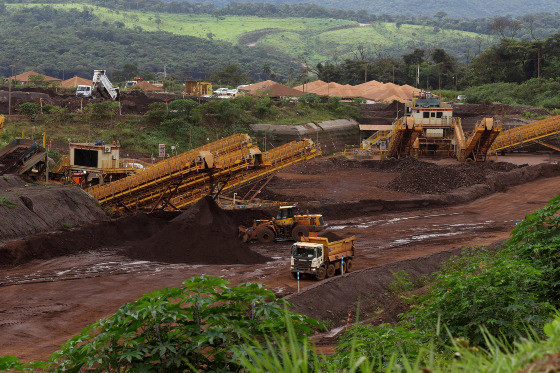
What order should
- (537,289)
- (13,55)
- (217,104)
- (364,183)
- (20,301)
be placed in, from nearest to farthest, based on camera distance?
(537,289) < (20,301) < (364,183) < (217,104) < (13,55)

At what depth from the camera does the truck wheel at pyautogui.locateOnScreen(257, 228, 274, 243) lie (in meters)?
35.2

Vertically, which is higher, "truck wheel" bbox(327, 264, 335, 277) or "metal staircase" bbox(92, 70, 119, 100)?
"metal staircase" bbox(92, 70, 119, 100)

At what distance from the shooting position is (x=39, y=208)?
3369 cm

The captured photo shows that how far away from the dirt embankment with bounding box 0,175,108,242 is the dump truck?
12.3m

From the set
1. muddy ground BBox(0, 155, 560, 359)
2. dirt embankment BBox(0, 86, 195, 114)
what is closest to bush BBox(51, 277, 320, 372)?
muddy ground BBox(0, 155, 560, 359)

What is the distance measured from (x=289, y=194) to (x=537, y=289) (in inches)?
1472

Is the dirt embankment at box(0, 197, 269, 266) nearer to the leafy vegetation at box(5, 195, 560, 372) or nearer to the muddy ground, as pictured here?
the muddy ground

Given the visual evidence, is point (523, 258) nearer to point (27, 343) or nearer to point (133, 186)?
point (27, 343)

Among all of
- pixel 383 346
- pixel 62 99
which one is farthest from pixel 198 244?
pixel 62 99

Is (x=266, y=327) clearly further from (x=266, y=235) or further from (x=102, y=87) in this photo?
(x=102, y=87)

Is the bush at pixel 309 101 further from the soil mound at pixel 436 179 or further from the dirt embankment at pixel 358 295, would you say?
the dirt embankment at pixel 358 295

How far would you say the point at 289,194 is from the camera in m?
49.8

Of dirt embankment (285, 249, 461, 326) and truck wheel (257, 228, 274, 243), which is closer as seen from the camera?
dirt embankment (285, 249, 461, 326)

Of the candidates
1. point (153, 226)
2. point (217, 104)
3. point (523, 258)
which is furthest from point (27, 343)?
point (217, 104)
